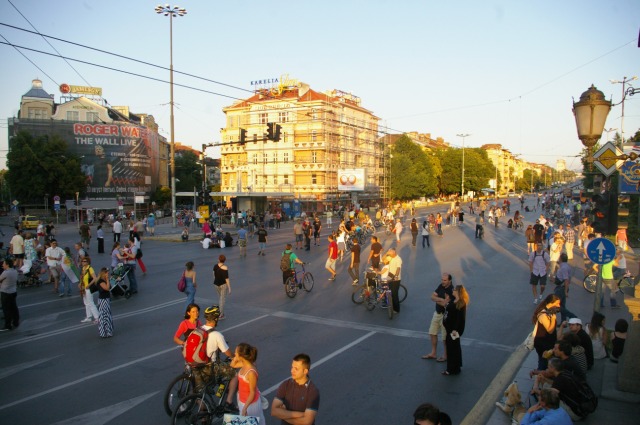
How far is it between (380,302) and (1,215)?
7549 centimetres

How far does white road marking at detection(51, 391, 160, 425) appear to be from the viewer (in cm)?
637

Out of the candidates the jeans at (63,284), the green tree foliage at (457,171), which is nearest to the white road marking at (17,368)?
the jeans at (63,284)

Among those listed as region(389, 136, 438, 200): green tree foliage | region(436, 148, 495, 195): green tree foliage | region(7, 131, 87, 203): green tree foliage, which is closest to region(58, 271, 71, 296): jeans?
region(7, 131, 87, 203): green tree foliage

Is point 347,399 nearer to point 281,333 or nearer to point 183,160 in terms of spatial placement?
point 281,333

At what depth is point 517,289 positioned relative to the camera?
15.2 metres

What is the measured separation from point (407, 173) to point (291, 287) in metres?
69.7

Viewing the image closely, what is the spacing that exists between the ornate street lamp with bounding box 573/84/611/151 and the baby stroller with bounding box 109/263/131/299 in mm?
12870

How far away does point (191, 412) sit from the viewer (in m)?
6.12

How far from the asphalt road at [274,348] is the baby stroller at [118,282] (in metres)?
0.44

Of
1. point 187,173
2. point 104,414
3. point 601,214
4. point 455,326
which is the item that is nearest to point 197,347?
point 104,414

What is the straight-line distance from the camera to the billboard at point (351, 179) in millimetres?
62750

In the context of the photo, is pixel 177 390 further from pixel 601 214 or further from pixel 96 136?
pixel 96 136

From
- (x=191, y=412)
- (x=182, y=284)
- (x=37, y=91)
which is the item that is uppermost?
(x=37, y=91)

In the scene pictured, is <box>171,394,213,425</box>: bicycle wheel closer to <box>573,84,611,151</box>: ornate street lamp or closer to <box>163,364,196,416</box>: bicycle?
<box>163,364,196,416</box>: bicycle
